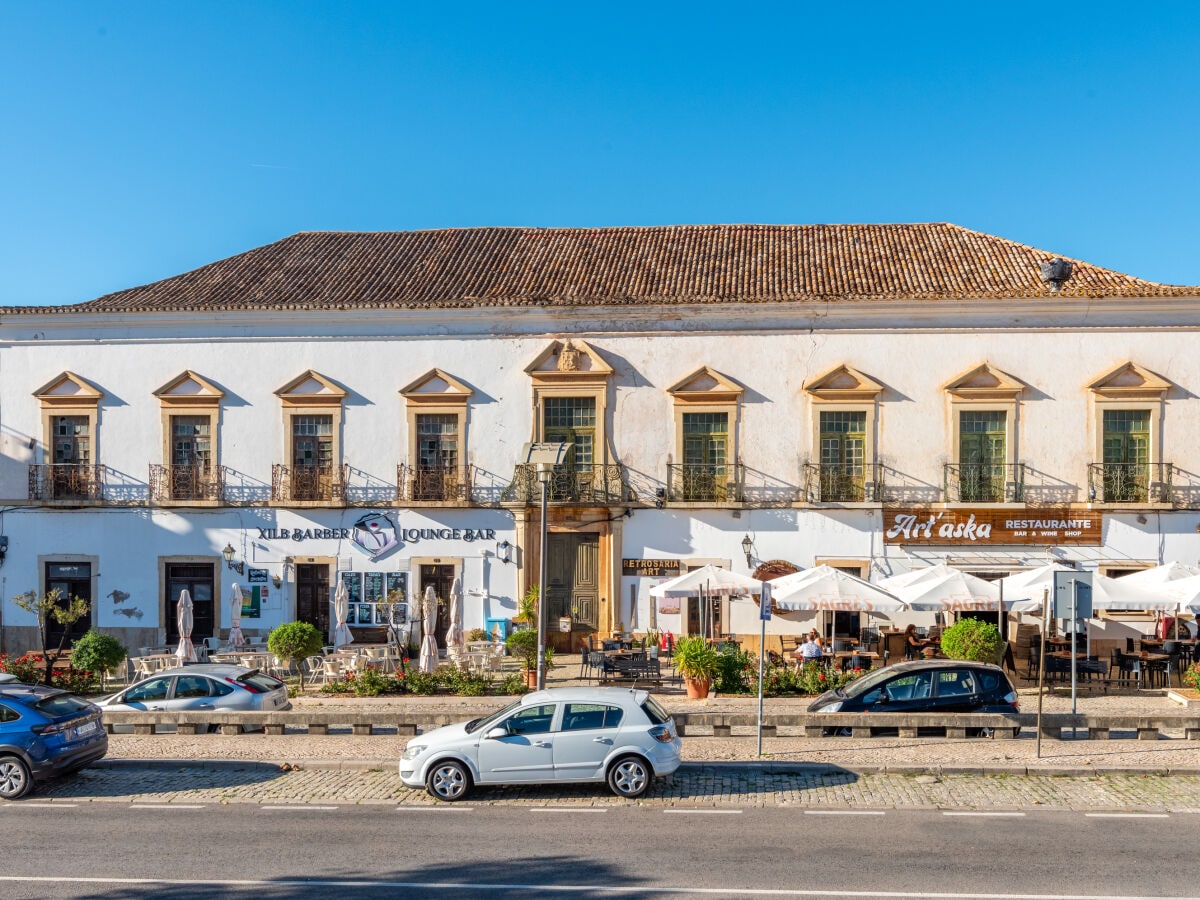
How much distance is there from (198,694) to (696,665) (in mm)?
8513

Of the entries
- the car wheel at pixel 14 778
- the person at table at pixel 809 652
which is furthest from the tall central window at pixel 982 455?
the car wheel at pixel 14 778

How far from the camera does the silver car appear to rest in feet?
62.0

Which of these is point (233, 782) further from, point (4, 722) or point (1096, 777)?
point (1096, 777)

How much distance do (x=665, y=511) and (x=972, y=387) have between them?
26.7 feet

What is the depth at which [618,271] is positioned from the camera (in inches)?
1214

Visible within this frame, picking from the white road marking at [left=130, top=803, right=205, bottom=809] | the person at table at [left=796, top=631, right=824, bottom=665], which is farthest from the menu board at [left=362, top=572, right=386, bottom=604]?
the white road marking at [left=130, top=803, right=205, bottom=809]

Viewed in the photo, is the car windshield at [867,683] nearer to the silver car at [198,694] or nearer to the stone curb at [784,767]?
the stone curb at [784,767]

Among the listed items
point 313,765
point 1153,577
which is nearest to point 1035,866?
point 313,765

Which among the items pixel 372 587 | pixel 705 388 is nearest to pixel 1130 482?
pixel 705 388

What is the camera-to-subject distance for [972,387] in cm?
2805

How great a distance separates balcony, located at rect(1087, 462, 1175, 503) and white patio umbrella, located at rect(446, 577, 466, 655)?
15.5 m

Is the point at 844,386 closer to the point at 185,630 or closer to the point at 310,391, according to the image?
the point at 310,391

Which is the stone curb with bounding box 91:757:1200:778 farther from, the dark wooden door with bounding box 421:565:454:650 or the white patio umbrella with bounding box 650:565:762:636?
the dark wooden door with bounding box 421:565:454:650

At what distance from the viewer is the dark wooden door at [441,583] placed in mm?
29219
